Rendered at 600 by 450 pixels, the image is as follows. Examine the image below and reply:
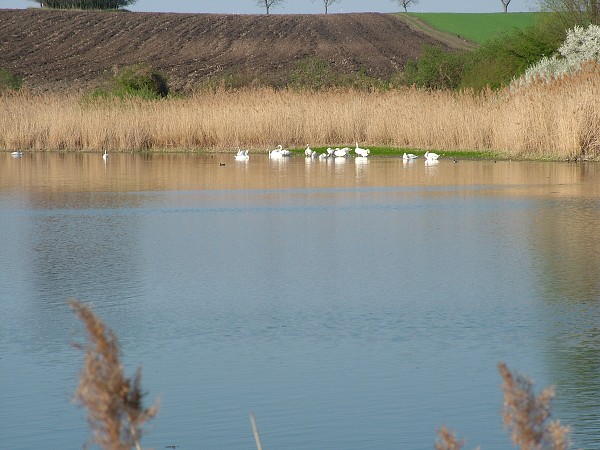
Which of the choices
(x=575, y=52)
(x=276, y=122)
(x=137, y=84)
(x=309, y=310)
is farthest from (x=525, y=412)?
(x=137, y=84)

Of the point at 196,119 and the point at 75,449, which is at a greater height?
the point at 196,119

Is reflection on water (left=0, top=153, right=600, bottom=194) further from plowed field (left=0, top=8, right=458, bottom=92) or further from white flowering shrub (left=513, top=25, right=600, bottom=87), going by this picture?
plowed field (left=0, top=8, right=458, bottom=92)

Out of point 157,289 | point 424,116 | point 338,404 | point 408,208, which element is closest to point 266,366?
point 338,404

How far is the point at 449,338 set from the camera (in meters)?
7.07

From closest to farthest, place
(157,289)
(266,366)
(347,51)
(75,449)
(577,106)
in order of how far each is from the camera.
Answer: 1. (75,449)
2. (266,366)
3. (157,289)
4. (577,106)
5. (347,51)

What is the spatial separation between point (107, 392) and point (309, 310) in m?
5.73

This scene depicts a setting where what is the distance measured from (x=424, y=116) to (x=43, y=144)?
10468mm

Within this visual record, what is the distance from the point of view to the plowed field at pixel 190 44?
7012 centimetres

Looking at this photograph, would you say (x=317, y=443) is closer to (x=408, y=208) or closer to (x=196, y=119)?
(x=408, y=208)

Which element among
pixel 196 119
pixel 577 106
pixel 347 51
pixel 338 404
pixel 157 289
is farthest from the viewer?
pixel 347 51

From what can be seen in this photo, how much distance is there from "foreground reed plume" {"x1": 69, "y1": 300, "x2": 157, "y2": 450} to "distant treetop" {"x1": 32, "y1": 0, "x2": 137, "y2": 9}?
3502 inches

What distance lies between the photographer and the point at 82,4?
89.1m

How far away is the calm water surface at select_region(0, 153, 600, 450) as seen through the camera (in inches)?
217

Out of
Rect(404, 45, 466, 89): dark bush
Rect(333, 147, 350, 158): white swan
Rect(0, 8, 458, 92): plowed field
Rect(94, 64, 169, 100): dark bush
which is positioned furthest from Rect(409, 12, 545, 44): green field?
Rect(333, 147, 350, 158): white swan
